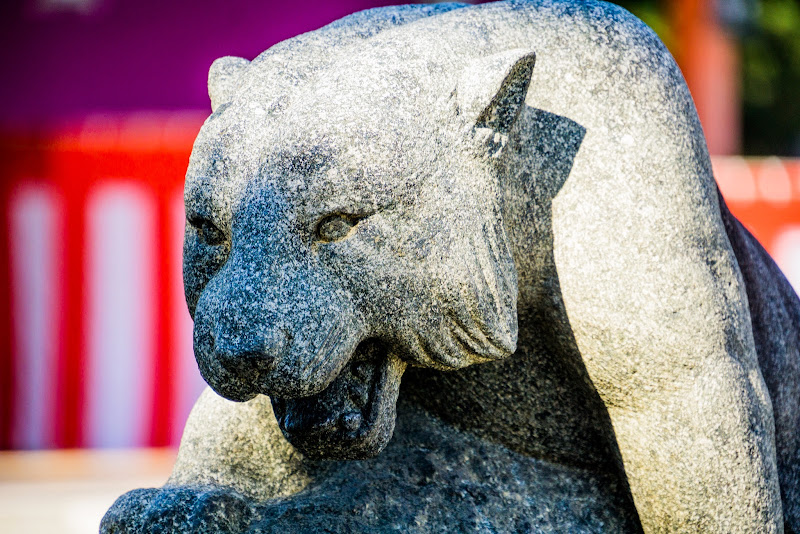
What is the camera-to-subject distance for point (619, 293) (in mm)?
1328

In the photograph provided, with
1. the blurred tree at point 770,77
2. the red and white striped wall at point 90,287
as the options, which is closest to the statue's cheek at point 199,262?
the red and white striped wall at point 90,287

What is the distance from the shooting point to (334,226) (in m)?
1.21

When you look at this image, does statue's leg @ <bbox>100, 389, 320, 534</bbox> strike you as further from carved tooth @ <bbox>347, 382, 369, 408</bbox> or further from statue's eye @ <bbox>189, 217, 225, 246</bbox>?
statue's eye @ <bbox>189, 217, 225, 246</bbox>

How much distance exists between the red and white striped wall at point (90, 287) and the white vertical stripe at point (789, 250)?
8.72 feet

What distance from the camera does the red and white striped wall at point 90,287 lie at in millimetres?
3881

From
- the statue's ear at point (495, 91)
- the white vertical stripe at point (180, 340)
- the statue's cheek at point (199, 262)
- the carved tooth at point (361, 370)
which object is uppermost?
the statue's ear at point (495, 91)

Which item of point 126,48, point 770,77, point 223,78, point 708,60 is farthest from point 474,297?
point 770,77

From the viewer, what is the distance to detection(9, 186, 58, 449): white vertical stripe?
12.7ft

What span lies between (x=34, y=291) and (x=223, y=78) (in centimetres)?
278

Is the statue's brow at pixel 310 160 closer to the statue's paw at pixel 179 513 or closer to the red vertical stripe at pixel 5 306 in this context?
Answer: the statue's paw at pixel 179 513

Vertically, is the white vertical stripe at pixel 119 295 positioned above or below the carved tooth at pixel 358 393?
below

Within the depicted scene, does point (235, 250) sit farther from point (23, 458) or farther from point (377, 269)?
point (23, 458)

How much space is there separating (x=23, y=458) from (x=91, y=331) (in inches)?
23.5

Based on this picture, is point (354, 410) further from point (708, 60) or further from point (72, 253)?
point (708, 60)
